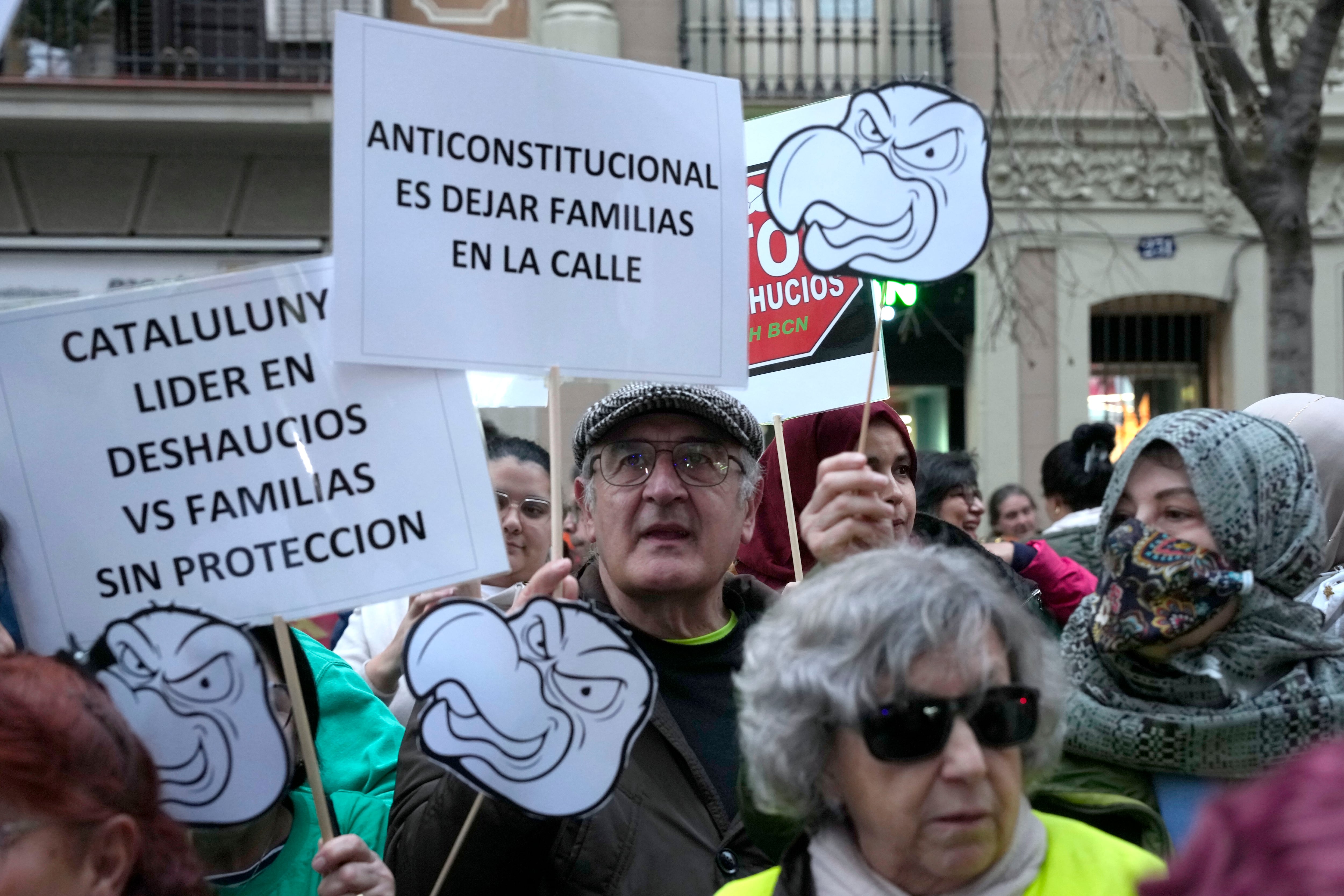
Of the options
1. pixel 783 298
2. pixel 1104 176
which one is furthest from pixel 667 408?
pixel 1104 176

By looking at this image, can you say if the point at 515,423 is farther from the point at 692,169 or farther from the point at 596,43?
the point at 692,169

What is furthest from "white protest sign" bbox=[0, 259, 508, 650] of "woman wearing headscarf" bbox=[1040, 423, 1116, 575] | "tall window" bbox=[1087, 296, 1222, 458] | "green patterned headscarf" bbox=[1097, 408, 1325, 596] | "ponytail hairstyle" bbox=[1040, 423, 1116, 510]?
"tall window" bbox=[1087, 296, 1222, 458]

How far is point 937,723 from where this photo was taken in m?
1.76

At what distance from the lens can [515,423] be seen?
10.1 m

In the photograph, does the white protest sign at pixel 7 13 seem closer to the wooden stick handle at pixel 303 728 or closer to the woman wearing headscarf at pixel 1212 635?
the wooden stick handle at pixel 303 728

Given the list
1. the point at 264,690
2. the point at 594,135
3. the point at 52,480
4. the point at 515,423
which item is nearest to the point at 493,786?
the point at 264,690

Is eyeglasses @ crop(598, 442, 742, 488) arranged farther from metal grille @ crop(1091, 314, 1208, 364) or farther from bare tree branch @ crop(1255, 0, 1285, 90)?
metal grille @ crop(1091, 314, 1208, 364)

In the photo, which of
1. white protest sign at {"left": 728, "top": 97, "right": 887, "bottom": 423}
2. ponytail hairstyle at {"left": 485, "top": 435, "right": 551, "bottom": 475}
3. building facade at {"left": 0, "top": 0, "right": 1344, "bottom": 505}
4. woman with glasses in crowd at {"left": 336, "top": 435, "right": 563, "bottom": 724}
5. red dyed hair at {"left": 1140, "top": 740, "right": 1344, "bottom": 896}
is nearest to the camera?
red dyed hair at {"left": 1140, "top": 740, "right": 1344, "bottom": 896}

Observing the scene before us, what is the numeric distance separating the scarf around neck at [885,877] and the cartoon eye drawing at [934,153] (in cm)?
104

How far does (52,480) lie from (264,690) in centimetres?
49

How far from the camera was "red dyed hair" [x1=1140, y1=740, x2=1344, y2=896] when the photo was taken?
88 cm

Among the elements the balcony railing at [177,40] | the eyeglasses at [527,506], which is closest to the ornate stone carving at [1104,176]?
the balcony railing at [177,40]

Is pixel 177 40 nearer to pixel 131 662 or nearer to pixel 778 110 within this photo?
pixel 778 110

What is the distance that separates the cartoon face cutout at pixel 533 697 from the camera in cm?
203
